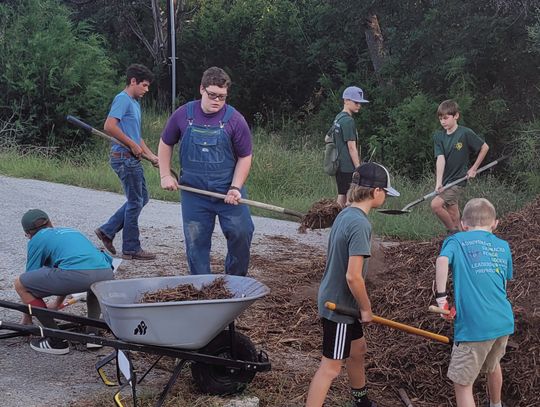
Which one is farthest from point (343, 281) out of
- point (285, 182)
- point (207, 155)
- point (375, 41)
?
point (375, 41)

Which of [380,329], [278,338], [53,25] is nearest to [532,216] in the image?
[380,329]

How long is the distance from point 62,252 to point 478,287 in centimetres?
248

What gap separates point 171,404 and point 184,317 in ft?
1.94

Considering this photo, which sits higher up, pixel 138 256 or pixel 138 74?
pixel 138 74

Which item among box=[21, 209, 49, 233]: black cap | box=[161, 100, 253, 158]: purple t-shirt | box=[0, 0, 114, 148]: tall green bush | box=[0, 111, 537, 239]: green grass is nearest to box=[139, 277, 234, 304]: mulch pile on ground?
box=[21, 209, 49, 233]: black cap

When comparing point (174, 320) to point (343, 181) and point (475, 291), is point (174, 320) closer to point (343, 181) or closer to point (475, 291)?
point (475, 291)

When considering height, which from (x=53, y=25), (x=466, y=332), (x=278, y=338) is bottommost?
(x=278, y=338)

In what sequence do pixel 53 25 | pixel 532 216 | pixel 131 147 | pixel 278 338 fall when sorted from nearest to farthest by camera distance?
pixel 278 338
pixel 532 216
pixel 131 147
pixel 53 25

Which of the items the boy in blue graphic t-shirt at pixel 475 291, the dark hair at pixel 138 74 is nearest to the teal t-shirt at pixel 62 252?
the boy in blue graphic t-shirt at pixel 475 291

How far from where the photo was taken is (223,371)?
4492 millimetres

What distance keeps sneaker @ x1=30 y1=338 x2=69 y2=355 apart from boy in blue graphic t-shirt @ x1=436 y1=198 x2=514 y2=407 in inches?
94.4

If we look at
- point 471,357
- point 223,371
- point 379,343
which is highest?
point 471,357

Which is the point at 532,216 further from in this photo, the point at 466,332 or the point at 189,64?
the point at 189,64

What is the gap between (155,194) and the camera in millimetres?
12344
